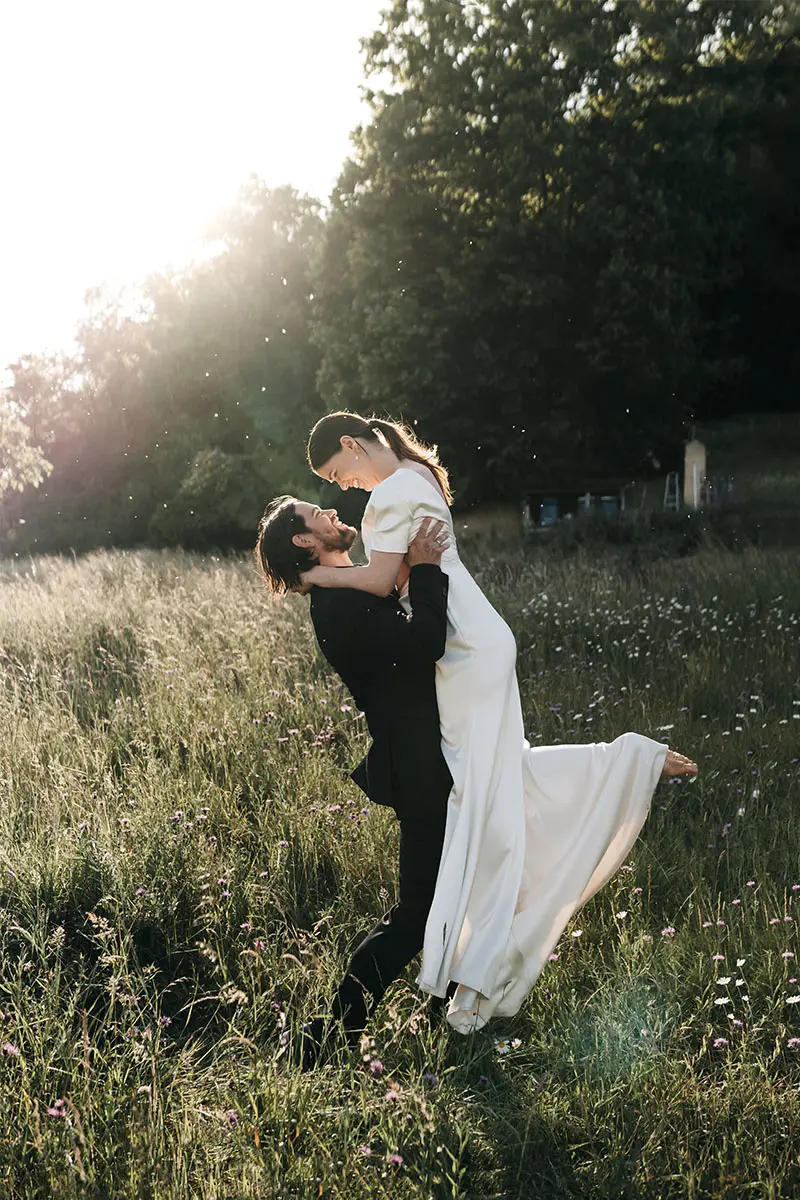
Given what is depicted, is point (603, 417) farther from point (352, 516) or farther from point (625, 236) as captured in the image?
point (352, 516)

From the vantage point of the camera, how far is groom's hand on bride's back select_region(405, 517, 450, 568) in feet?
11.1

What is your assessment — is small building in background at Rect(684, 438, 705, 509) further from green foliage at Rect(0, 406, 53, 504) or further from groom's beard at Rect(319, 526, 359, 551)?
groom's beard at Rect(319, 526, 359, 551)

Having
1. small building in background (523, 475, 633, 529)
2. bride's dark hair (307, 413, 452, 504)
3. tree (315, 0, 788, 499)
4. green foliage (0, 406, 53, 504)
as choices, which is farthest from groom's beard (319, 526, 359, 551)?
green foliage (0, 406, 53, 504)

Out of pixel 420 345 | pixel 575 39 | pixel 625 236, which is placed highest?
pixel 575 39

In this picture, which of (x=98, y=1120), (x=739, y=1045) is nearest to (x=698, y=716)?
(x=739, y=1045)

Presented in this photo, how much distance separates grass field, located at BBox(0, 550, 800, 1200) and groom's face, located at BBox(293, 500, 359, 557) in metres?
1.36

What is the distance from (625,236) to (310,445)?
16.9m

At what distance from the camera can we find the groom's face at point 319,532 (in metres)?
3.45

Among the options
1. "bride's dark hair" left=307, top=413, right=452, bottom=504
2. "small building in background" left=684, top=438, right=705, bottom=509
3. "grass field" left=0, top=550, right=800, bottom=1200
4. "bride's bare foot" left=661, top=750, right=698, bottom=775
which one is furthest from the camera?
"small building in background" left=684, top=438, right=705, bottom=509

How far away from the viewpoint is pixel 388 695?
3381 mm

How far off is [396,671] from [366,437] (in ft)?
3.25

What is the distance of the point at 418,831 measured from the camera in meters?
3.42

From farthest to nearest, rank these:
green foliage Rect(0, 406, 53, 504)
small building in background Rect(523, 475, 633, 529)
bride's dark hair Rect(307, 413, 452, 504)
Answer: small building in background Rect(523, 475, 633, 529) < green foliage Rect(0, 406, 53, 504) < bride's dark hair Rect(307, 413, 452, 504)

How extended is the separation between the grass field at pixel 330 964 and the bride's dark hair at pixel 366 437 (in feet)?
5.69
